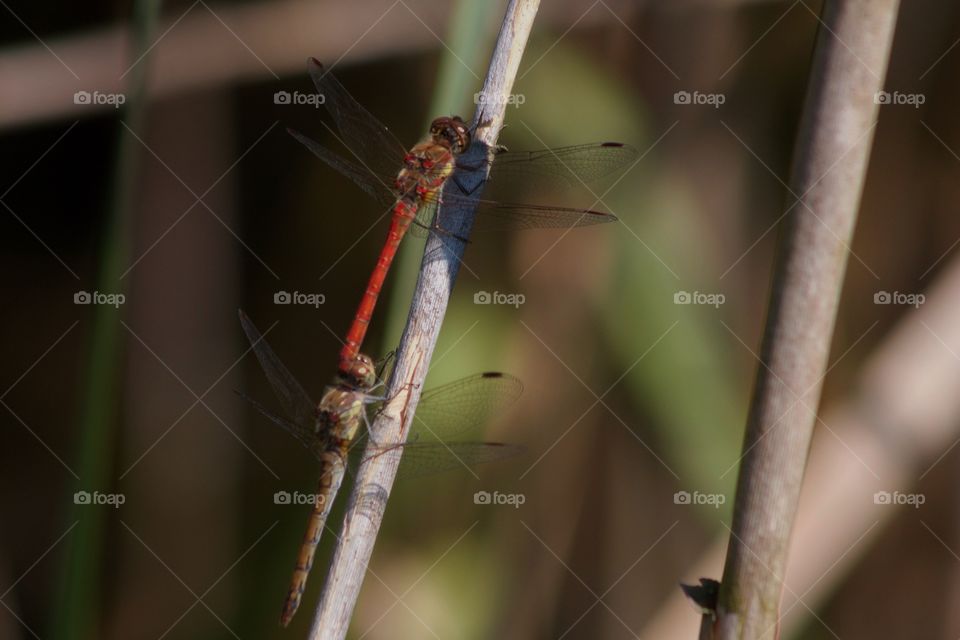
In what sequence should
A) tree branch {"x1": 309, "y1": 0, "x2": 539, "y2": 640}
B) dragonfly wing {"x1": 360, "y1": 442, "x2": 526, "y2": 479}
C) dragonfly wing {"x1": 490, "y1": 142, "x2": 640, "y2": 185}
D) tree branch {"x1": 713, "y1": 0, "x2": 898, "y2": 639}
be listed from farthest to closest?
1. dragonfly wing {"x1": 490, "y1": 142, "x2": 640, "y2": 185}
2. dragonfly wing {"x1": 360, "y1": 442, "x2": 526, "y2": 479}
3. tree branch {"x1": 309, "y1": 0, "x2": 539, "y2": 640}
4. tree branch {"x1": 713, "y1": 0, "x2": 898, "y2": 639}

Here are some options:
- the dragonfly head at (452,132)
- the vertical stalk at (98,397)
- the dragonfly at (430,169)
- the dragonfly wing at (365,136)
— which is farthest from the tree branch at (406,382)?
the vertical stalk at (98,397)

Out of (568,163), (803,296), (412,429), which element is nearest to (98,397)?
(412,429)

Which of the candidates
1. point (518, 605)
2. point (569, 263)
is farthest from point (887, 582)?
point (569, 263)

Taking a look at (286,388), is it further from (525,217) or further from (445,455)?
(525,217)

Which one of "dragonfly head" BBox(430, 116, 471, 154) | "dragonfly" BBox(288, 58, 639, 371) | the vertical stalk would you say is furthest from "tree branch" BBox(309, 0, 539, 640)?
the vertical stalk

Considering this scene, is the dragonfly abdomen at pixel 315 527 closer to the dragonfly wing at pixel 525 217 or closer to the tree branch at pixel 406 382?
the tree branch at pixel 406 382

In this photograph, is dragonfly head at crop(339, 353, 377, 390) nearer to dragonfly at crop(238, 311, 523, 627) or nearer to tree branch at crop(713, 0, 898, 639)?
dragonfly at crop(238, 311, 523, 627)
